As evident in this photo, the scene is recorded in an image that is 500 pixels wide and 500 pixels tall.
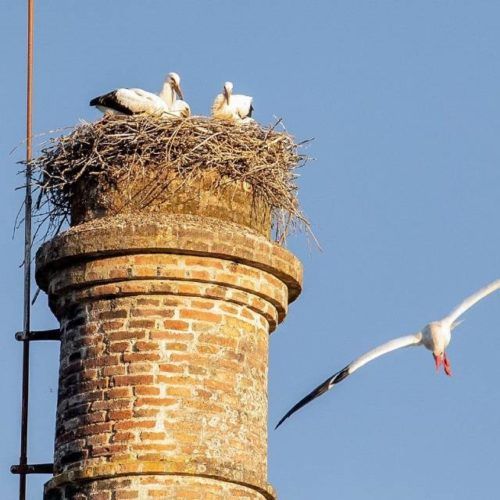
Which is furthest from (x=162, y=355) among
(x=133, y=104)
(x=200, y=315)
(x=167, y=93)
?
(x=167, y=93)

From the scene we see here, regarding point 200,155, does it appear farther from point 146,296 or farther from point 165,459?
point 165,459

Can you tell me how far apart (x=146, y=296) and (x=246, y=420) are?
95 cm

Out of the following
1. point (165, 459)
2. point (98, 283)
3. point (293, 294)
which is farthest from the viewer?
point (293, 294)

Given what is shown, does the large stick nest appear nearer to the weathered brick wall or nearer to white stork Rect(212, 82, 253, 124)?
the weathered brick wall

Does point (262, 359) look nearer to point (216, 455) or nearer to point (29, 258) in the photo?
point (216, 455)

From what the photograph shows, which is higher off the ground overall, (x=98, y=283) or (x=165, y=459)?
(x=98, y=283)

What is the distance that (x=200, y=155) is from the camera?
401 inches

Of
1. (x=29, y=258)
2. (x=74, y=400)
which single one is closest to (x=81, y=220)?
(x=29, y=258)

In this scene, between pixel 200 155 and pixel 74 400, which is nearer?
pixel 74 400

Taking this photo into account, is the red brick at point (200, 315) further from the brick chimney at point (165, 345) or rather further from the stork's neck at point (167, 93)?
the stork's neck at point (167, 93)

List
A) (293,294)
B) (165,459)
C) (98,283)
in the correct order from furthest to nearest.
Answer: (293,294) < (98,283) < (165,459)

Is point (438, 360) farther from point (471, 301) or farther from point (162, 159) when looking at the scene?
point (162, 159)

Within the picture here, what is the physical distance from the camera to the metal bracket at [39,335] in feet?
33.3

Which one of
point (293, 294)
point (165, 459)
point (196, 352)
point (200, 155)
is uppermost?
point (200, 155)
